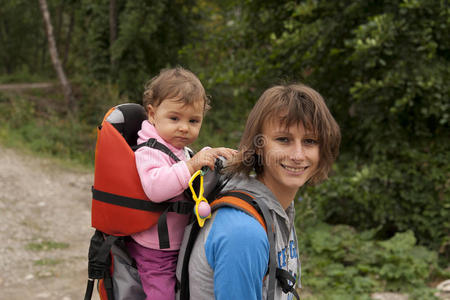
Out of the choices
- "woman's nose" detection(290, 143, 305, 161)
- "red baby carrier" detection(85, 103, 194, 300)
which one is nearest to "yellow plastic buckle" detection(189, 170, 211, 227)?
"red baby carrier" detection(85, 103, 194, 300)

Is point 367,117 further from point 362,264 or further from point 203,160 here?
point 203,160

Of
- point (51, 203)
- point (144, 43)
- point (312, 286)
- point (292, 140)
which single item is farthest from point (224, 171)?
point (144, 43)

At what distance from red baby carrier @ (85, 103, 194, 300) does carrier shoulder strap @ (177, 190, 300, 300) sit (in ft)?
0.46

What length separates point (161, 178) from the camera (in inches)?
62.0

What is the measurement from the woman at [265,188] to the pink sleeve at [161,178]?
0.18m

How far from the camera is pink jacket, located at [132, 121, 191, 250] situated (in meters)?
1.58

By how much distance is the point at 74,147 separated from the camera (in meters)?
11.1

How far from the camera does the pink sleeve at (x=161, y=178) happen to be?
1581 mm

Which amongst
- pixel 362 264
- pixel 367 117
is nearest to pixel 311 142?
pixel 362 264

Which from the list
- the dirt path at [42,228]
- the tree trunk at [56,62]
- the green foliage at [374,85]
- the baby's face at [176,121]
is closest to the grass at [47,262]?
the dirt path at [42,228]

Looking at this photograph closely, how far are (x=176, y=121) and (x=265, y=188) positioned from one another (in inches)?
19.3

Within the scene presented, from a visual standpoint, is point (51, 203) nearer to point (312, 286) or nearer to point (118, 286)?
point (312, 286)

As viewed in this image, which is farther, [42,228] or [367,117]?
[42,228]

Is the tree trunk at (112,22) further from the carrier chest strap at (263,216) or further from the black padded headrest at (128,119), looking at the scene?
the carrier chest strap at (263,216)
